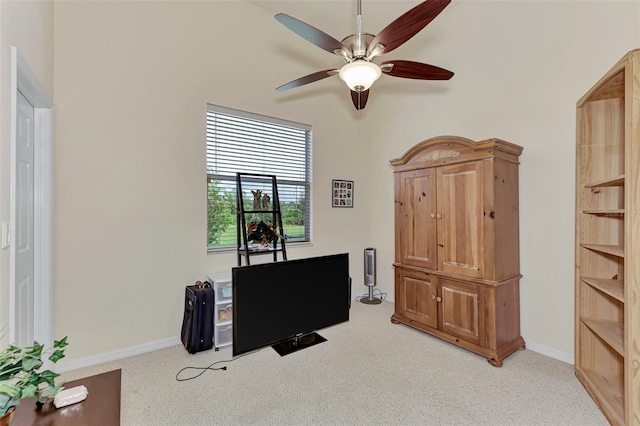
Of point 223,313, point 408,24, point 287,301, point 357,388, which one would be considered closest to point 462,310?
point 357,388

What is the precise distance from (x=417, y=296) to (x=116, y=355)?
282 centimetres

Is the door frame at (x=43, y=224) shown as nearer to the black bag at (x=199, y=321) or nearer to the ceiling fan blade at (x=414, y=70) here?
the black bag at (x=199, y=321)

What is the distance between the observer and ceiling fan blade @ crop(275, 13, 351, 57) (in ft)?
5.67

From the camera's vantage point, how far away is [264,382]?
2162 mm

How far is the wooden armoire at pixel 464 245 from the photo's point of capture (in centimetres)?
246

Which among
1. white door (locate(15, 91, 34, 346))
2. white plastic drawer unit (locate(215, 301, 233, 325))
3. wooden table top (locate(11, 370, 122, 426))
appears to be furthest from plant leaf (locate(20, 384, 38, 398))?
white plastic drawer unit (locate(215, 301, 233, 325))

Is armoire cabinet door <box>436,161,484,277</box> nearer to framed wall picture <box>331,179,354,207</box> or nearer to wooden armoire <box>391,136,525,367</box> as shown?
wooden armoire <box>391,136,525,367</box>

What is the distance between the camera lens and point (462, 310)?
264cm

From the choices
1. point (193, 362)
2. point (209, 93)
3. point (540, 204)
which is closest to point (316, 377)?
point (193, 362)

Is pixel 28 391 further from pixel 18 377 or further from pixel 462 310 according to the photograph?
pixel 462 310

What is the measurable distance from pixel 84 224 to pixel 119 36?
5.39 ft

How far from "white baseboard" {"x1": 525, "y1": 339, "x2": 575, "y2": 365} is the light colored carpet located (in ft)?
0.21

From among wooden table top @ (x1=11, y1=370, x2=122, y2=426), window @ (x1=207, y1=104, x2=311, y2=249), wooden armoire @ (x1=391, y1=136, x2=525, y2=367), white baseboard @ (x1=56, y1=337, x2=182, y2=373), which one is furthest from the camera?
window @ (x1=207, y1=104, x2=311, y2=249)

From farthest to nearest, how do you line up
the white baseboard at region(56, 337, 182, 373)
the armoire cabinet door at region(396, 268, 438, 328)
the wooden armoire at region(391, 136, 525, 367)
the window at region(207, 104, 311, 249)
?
the window at region(207, 104, 311, 249) → the armoire cabinet door at region(396, 268, 438, 328) → the wooden armoire at region(391, 136, 525, 367) → the white baseboard at region(56, 337, 182, 373)
